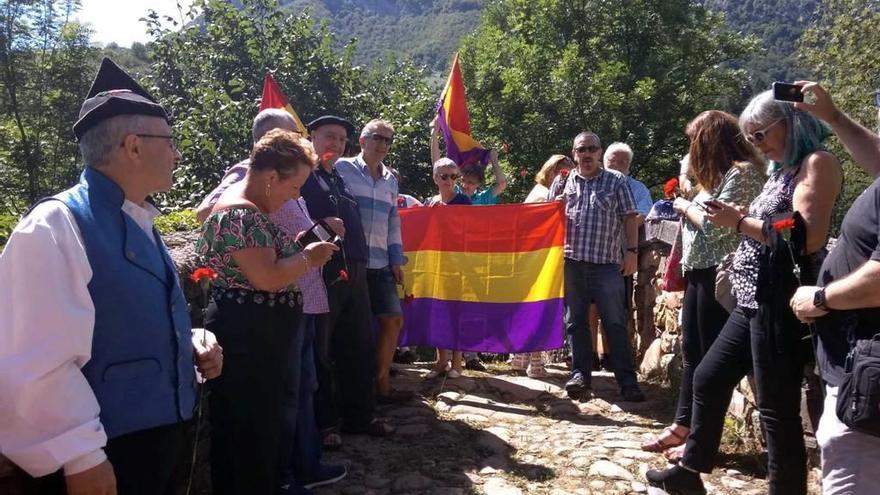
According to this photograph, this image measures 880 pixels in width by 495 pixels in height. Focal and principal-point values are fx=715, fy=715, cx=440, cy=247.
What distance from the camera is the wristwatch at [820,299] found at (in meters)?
2.27

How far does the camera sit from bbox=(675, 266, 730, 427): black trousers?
380 cm

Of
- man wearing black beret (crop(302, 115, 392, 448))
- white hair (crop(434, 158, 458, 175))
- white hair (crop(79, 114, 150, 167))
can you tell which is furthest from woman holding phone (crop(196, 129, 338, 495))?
white hair (crop(434, 158, 458, 175))

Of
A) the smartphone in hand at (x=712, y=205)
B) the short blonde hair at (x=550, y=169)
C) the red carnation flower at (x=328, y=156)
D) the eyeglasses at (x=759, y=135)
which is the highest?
the short blonde hair at (x=550, y=169)

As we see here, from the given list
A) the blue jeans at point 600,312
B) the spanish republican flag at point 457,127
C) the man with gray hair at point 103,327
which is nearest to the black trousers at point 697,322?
the blue jeans at point 600,312

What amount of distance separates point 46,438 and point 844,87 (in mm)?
26363

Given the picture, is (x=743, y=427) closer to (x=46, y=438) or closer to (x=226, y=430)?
(x=226, y=430)

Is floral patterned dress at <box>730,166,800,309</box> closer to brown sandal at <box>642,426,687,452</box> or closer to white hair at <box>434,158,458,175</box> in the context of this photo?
brown sandal at <box>642,426,687,452</box>

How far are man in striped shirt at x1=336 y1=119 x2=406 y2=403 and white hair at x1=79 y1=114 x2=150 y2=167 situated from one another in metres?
3.01

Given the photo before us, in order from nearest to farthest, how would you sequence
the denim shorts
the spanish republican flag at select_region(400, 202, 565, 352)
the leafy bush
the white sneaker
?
the denim shorts → the leafy bush → the spanish republican flag at select_region(400, 202, 565, 352) → the white sneaker

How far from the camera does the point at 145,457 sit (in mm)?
1931

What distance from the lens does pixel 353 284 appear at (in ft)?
14.7

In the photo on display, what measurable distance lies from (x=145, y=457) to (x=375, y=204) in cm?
329

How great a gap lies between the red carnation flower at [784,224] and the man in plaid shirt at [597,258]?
114 inches

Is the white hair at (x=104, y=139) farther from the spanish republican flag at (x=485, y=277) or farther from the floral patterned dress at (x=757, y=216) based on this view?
the spanish republican flag at (x=485, y=277)
